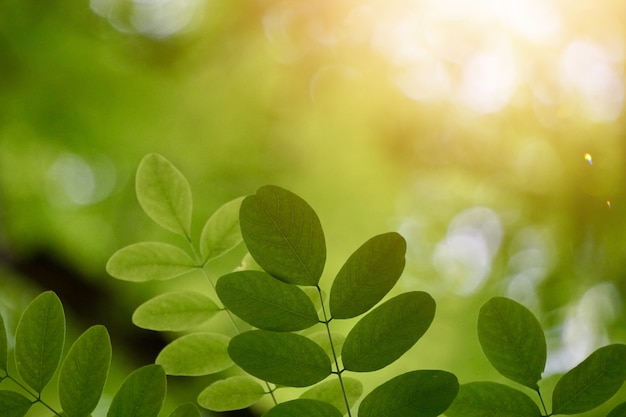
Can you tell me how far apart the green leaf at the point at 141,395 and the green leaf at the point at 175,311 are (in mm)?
158

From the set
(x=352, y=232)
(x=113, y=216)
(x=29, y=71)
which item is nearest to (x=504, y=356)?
(x=352, y=232)

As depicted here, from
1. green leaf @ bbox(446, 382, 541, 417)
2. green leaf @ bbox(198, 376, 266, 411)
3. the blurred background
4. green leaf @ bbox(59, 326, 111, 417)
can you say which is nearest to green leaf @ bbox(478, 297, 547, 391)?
green leaf @ bbox(446, 382, 541, 417)

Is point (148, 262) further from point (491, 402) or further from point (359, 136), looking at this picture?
point (359, 136)

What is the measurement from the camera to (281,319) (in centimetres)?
65

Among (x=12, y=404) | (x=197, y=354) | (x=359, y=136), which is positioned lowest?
(x=12, y=404)

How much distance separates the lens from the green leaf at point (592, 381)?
61 centimetres

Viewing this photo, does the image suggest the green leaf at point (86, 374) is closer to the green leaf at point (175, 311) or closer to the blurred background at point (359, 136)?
the green leaf at point (175, 311)

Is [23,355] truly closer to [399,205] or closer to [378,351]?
[378,351]

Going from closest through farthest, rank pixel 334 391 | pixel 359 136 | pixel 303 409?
pixel 303 409, pixel 334 391, pixel 359 136

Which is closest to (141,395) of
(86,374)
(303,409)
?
(86,374)

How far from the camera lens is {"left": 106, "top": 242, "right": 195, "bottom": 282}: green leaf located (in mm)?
820

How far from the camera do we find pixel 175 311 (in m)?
0.81

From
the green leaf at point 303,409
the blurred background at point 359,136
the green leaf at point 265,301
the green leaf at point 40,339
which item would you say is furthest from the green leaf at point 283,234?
the blurred background at point 359,136

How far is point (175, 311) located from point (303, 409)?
0.28m
